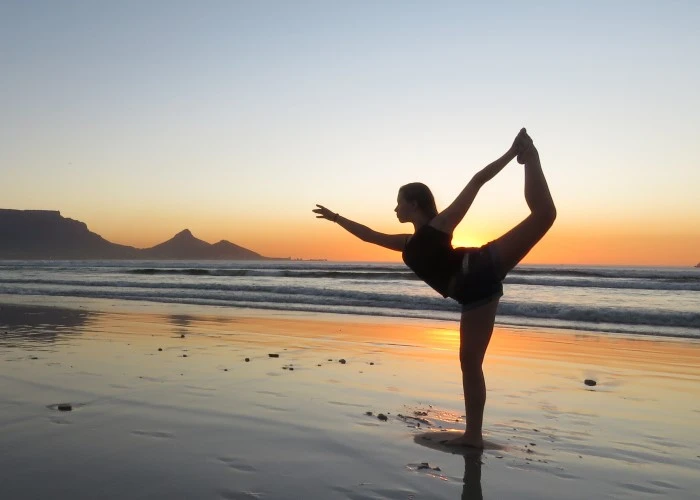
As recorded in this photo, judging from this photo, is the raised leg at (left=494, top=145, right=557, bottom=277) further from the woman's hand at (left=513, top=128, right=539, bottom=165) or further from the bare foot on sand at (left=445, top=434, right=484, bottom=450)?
the bare foot on sand at (left=445, top=434, right=484, bottom=450)

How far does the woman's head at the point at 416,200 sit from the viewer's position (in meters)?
3.98

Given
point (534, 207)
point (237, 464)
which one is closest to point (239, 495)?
point (237, 464)

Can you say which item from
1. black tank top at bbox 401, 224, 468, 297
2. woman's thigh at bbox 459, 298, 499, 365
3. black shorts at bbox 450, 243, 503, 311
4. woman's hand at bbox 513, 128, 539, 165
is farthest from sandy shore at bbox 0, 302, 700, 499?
woman's hand at bbox 513, 128, 539, 165

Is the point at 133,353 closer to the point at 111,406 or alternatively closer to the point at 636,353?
the point at 111,406

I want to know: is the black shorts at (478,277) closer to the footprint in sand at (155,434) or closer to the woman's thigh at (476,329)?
the woman's thigh at (476,329)

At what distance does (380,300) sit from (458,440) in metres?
18.2

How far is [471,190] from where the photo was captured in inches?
145

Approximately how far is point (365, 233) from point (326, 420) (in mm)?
1652

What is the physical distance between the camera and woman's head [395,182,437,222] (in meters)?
3.98

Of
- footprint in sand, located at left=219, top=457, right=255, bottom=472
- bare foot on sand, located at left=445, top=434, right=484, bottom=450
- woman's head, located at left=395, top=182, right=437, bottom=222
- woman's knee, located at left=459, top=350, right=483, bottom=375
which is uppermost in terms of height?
woman's head, located at left=395, top=182, right=437, bottom=222

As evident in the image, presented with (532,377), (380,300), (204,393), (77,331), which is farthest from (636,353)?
(380,300)

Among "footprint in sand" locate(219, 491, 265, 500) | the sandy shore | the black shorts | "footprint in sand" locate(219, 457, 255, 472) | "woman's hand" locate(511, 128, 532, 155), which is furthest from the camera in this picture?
the black shorts

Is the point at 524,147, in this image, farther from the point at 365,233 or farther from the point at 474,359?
the point at 474,359

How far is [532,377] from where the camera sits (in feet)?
23.4
